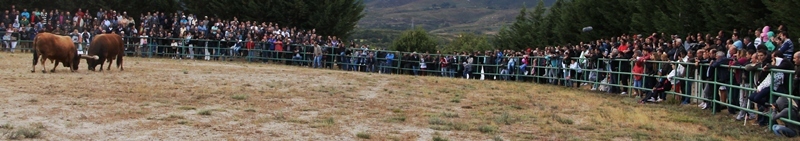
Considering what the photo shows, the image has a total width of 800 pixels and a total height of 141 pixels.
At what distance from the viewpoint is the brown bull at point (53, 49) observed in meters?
20.8

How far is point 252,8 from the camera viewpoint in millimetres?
47781

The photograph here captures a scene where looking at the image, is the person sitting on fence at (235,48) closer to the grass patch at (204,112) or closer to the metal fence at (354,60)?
the metal fence at (354,60)

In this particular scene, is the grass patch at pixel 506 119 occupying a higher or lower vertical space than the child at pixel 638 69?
lower

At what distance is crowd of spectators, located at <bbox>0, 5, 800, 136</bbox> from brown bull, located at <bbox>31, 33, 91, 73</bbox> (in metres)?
12.9

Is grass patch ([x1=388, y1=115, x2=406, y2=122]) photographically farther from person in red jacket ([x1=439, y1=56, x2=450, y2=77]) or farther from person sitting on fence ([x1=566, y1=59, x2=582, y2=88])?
person in red jacket ([x1=439, y1=56, x2=450, y2=77])

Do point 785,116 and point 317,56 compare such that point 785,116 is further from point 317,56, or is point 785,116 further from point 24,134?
point 317,56

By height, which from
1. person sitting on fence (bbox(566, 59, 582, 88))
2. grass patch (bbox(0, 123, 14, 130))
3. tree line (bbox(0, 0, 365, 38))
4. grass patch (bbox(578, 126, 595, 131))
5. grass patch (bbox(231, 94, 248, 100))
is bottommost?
grass patch (bbox(578, 126, 595, 131))

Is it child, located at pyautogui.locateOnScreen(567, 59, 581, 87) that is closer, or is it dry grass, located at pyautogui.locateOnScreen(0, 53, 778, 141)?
dry grass, located at pyautogui.locateOnScreen(0, 53, 778, 141)

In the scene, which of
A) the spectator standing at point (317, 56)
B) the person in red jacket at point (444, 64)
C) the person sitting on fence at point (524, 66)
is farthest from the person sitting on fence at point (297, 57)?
the person sitting on fence at point (524, 66)

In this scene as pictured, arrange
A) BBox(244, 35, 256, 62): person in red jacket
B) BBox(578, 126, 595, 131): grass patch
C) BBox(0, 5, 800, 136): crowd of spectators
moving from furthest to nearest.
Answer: BBox(244, 35, 256, 62): person in red jacket < BBox(0, 5, 800, 136): crowd of spectators < BBox(578, 126, 595, 131): grass patch

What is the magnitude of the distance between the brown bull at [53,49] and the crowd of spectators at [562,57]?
12.9 metres

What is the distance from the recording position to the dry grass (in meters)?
11.6

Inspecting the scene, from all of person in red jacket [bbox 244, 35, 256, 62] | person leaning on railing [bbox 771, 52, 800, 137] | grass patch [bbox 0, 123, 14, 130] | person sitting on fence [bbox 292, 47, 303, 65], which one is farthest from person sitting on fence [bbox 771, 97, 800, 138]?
person in red jacket [bbox 244, 35, 256, 62]

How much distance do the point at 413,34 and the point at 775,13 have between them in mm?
63565
